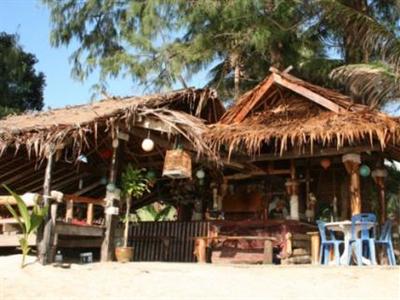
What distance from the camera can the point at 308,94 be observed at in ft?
36.8

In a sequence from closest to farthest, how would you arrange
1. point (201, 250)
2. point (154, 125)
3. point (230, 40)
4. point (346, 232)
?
1. point (346, 232)
2. point (154, 125)
3. point (201, 250)
4. point (230, 40)

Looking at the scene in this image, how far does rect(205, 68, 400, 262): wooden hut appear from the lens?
10.2 m

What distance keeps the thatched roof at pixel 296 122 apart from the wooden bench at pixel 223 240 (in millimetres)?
1577

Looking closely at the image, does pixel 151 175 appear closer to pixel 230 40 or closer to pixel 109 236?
pixel 109 236

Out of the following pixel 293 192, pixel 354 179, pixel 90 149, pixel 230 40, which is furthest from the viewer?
pixel 230 40

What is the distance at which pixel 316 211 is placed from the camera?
12.0 m

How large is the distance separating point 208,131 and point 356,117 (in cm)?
260

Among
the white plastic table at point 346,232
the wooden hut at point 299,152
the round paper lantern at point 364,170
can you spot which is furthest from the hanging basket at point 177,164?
the round paper lantern at point 364,170

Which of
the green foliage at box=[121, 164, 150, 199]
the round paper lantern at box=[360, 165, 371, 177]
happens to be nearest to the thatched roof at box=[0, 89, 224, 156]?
the green foliage at box=[121, 164, 150, 199]

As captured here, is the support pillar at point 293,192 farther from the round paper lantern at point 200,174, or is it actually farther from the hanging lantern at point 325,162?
the round paper lantern at point 200,174

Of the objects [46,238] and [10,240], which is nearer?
[46,238]

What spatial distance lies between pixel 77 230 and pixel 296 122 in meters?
4.29

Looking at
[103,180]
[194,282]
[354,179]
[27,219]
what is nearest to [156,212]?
[103,180]

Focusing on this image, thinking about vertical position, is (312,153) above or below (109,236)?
above
